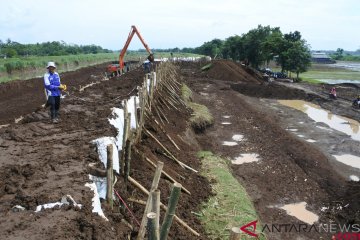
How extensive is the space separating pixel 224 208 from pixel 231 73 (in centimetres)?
3264

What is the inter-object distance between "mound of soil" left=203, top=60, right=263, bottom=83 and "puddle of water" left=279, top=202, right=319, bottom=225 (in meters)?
29.0

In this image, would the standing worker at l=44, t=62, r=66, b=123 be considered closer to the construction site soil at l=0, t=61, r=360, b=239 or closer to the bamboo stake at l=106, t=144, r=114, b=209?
the construction site soil at l=0, t=61, r=360, b=239

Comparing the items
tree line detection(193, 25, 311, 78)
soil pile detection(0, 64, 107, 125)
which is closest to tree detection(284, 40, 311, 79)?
tree line detection(193, 25, 311, 78)

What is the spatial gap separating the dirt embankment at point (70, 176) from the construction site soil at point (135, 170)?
0.02 metres

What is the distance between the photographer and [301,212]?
9664 millimetres

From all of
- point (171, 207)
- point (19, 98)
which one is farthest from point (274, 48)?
point (171, 207)

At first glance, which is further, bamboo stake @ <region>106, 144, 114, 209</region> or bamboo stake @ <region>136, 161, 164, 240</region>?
bamboo stake @ <region>106, 144, 114, 209</region>

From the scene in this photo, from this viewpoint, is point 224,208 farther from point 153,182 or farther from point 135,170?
point 153,182

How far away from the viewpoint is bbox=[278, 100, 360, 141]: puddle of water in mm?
20514

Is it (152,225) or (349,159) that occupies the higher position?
(152,225)

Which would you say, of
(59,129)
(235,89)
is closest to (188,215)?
(59,129)

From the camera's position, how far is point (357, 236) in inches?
336

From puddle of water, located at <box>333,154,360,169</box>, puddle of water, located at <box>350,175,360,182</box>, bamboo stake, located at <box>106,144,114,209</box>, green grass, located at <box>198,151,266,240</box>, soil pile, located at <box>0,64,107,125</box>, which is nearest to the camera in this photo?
bamboo stake, located at <box>106,144,114,209</box>

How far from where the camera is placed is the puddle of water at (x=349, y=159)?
14.0 meters
